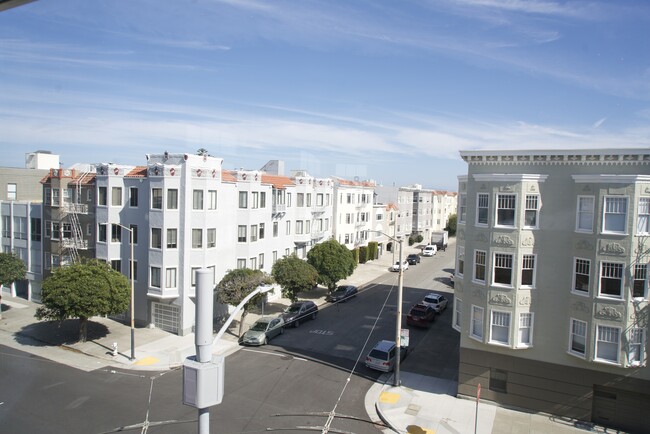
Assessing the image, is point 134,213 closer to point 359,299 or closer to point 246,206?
point 246,206

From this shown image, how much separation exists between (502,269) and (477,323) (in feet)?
4.99

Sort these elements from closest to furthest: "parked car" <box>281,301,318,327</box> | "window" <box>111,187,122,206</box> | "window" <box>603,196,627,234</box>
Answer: "window" <box>603,196,627,234</box> < "parked car" <box>281,301,318,327</box> < "window" <box>111,187,122,206</box>

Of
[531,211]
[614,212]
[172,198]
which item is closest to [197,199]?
[172,198]

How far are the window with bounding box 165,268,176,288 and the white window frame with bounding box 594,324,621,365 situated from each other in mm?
13007

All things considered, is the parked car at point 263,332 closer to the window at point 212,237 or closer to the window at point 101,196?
the window at point 212,237

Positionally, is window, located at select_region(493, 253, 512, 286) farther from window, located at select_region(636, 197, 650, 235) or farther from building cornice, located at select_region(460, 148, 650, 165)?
window, located at select_region(636, 197, 650, 235)

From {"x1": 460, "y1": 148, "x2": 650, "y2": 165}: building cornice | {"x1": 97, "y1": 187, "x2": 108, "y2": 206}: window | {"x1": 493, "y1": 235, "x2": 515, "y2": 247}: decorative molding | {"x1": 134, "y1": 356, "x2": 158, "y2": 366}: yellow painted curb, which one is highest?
{"x1": 460, "y1": 148, "x2": 650, "y2": 165}: building cornice

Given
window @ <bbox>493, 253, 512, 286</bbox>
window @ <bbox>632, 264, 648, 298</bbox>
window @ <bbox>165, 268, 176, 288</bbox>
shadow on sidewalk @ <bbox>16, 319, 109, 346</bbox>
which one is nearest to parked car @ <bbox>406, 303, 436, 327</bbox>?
window @ <bbox>493, 253, 512, 286</bbox>

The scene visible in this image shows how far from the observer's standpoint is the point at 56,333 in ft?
53.4

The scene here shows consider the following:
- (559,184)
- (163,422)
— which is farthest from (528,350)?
(163,422)

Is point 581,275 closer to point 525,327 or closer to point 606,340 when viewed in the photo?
point 606,340

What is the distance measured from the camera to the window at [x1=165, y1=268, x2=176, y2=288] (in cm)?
1714

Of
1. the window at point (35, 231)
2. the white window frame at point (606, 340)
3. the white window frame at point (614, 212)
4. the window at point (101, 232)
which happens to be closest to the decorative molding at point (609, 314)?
the white window frame at point (606, 340)

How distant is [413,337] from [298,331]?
4166 mm
